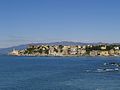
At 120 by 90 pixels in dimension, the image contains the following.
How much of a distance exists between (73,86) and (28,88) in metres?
8.54

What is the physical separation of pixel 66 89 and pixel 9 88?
35.9ft

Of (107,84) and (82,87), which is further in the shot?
(107,84)

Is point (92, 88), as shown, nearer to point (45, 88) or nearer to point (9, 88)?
point (45, 88)

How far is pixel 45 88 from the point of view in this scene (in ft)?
247

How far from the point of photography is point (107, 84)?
8112cm

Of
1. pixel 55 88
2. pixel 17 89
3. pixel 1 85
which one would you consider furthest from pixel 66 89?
pixel 1 85

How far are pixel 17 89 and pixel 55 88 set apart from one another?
7.01 metres

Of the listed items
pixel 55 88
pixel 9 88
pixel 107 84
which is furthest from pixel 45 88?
pixel 107 84

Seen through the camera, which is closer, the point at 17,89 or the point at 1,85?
the point at 17,89

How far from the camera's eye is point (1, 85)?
8081cm

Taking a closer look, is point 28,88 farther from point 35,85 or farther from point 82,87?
point 82,87

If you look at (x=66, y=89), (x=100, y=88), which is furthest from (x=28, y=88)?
(x=100, y=88)

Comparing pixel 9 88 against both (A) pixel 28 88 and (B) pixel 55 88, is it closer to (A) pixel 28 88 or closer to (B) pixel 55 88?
(A) pixel 28 88

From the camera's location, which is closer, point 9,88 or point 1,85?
point 9,88
